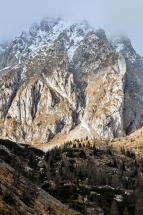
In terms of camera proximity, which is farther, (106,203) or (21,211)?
(106,203)

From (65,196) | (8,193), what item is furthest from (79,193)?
(8,193)

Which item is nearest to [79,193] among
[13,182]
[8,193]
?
[13,182]

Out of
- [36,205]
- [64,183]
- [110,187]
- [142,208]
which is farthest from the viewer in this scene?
[110,187]

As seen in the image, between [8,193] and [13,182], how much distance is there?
14.2 meters

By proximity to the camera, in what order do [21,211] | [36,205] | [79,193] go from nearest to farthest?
[21,211]
[36,205]
[79,193]

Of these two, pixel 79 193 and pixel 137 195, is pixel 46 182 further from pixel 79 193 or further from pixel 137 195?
pixel 137 195

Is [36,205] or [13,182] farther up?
[13,182]

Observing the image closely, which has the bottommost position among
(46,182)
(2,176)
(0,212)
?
(0,212)

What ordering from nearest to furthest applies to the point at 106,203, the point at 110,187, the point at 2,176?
the point at 2,176
the point at 106,203
the point at 110,187

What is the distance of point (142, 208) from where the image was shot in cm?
12362

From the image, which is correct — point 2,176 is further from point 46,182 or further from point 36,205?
point 46,182

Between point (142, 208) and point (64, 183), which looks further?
point (64, 183)

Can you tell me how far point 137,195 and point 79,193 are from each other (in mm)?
31029

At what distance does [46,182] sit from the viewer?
599ft
